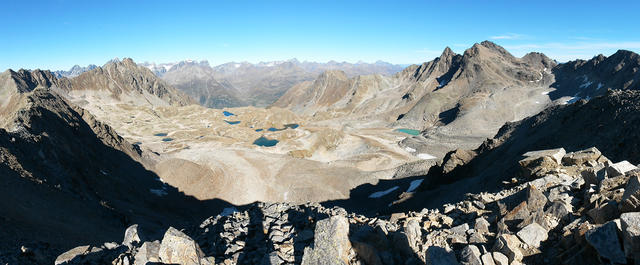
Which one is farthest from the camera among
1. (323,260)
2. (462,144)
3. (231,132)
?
(231,132)

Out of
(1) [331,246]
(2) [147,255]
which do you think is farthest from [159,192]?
(1) [331,246]

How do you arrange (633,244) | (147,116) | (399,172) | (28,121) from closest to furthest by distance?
1. (633,244)
2. (28,121)
3. (399,172)
4. (147,116)

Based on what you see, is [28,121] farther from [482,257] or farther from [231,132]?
[231,132]

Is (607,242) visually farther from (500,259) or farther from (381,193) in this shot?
(381,193)

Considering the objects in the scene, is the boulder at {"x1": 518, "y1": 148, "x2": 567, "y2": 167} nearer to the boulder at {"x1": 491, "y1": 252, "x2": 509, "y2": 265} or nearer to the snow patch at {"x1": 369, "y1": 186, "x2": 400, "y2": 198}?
the boulder at {"x1": 491, "y1": 252, "x2": 509, "y2": 265}

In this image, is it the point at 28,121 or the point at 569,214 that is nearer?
the point at 569,214

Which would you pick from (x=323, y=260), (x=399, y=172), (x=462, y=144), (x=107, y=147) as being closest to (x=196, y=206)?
(x=107, y=147)

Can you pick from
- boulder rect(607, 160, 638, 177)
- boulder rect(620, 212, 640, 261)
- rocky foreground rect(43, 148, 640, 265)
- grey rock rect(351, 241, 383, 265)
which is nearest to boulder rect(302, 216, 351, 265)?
rocky foreground rect(43, 148, 640, 265)

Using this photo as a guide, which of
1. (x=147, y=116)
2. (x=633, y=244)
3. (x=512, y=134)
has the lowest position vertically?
(x=147, y=116)
